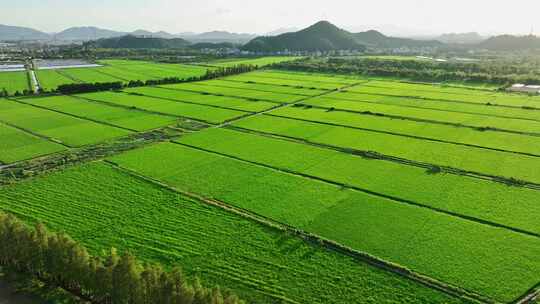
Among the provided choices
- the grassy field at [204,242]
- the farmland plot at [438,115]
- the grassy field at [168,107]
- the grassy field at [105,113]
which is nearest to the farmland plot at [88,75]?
the grassy field at [168,107]

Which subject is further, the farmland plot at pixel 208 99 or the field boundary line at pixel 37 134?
the farmland plot at pixel 208 99

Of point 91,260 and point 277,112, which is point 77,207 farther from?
point 277,112

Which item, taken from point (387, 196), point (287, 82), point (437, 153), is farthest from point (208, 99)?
point (387, 196)

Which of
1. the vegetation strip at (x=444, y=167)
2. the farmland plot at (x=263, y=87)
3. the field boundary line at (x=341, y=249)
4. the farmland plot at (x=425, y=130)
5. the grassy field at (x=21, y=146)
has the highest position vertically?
the farmland plot at (x=263, y=87)

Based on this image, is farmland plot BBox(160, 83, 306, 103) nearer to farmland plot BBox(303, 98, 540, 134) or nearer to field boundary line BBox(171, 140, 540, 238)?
farmland plot BBox(303, 98, 540, 134)

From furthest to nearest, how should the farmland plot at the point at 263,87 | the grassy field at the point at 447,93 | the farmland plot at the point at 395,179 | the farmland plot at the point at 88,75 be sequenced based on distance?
the farmland plot at the point at 88,75
the farmland plot at the point at 263,87
the grassy field at the point at 447,93
the farmland plot at the point at 395,179

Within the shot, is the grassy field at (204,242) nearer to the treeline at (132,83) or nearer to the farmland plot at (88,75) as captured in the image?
the treeline at (132,83)

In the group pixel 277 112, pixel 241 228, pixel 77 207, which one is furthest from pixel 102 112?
pixel 241 228
